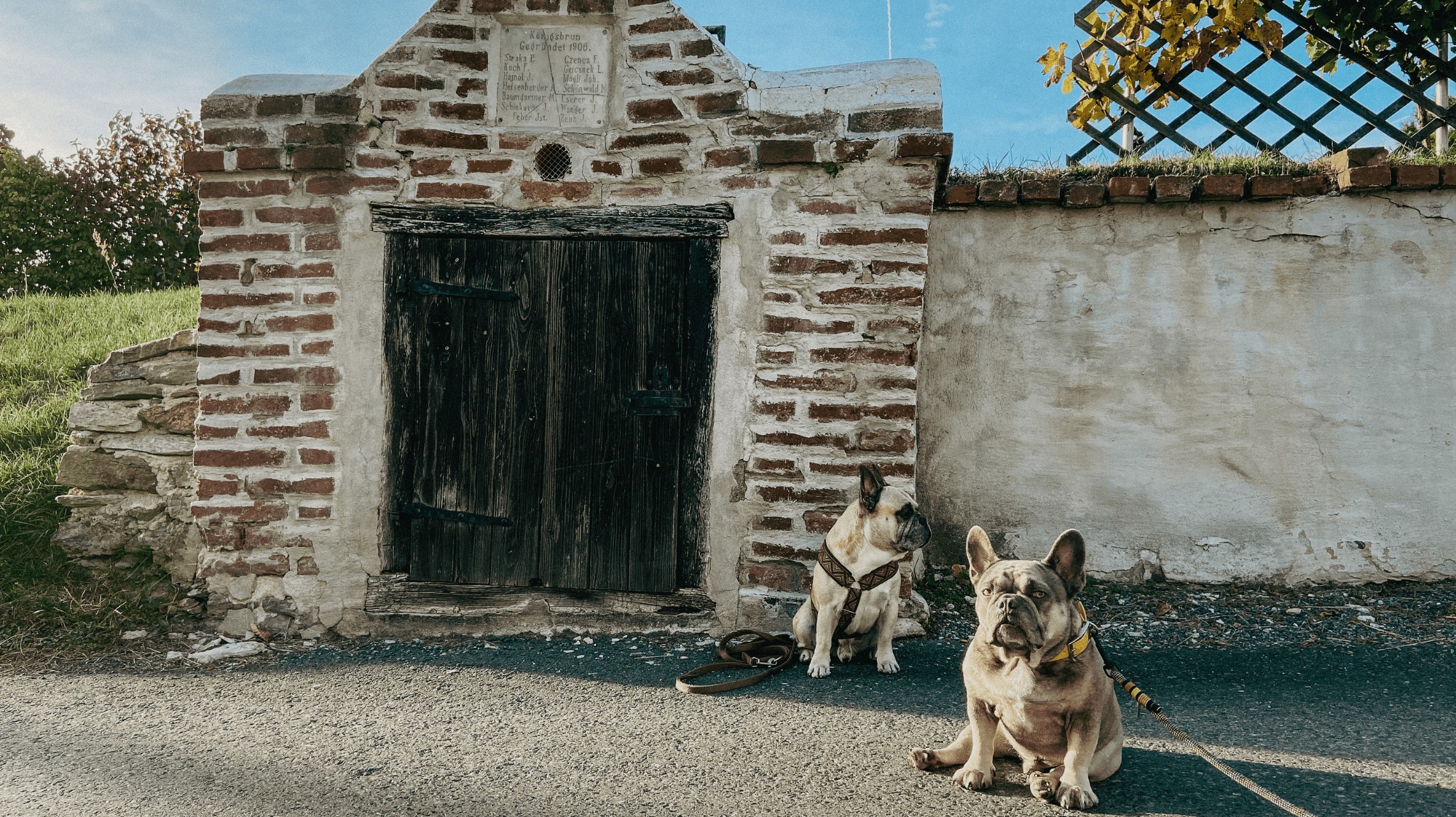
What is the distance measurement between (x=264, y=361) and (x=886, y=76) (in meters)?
→ 3.23

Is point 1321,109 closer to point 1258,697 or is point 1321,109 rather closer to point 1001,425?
point 1001,425

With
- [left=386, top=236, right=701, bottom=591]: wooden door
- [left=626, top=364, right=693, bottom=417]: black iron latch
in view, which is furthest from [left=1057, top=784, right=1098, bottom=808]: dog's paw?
[left=626, top=364, right=693, bottom=417]: black iron latch

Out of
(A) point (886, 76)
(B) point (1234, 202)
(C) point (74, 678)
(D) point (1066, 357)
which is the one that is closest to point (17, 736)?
(C) point (74, 678)

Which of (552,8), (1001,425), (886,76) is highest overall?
(552,8)

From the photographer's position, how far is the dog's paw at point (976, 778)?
2338mm

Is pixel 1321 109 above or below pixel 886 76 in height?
above

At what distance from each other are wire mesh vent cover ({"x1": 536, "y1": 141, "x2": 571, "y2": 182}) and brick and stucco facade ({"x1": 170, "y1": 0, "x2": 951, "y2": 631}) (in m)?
0.04

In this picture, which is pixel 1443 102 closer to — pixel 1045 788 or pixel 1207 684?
pixel 1207 684

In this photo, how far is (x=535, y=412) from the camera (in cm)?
408

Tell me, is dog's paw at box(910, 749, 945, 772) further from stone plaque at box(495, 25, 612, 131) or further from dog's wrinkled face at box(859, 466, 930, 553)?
stone plaque at box(495, 25, 612, 131)

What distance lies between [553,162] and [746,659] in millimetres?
2439

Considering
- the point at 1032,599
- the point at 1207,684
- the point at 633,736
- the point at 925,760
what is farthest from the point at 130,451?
the point at 1207,684

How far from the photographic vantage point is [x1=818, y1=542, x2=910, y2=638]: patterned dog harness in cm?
338

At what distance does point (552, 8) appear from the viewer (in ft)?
13.3
